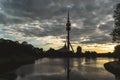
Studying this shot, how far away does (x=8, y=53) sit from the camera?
149 meters

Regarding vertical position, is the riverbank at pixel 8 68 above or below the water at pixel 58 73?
above

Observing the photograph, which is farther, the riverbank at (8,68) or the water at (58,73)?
the water at (58,73)

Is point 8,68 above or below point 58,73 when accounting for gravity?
above

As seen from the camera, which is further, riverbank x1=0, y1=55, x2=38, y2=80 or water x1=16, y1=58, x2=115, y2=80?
water x1=16, y1=58, x2=115, y2=80

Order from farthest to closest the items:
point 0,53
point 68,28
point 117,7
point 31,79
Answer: point 0,53 → point 117,7 → point 31,79 → point 68,28

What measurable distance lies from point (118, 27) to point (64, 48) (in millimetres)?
67904

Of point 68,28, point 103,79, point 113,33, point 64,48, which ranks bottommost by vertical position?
point 103,79

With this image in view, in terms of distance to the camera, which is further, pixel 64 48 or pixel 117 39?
pixel 117 39

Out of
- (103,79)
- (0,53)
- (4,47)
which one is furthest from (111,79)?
(4,47)

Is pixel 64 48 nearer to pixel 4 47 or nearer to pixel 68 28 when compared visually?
pixel 68 28

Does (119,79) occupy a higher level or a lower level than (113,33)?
lower

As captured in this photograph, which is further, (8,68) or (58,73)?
(8,68)

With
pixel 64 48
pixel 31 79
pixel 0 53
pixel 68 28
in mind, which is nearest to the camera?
pixel 68 28

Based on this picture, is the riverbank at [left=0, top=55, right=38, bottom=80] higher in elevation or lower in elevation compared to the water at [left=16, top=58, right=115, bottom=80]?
higher
